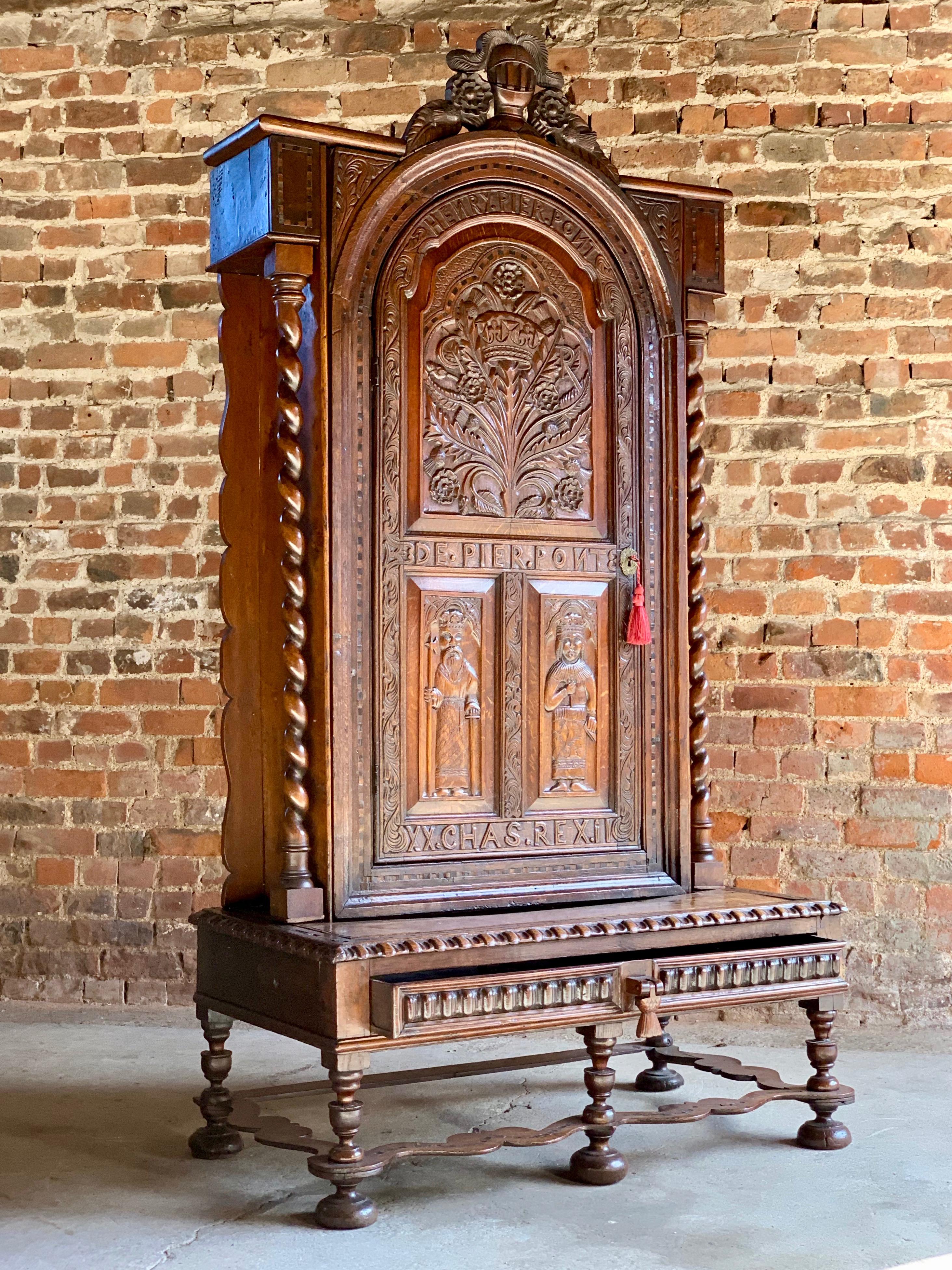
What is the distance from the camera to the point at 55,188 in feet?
17.6

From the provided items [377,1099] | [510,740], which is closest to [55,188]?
[510,740]

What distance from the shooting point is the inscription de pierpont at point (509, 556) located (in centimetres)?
355

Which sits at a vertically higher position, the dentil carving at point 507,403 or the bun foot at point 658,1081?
the dentil carving at point 507,403

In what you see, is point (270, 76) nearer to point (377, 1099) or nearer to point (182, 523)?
point (182, 523)

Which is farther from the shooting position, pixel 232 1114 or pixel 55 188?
pixel 55 188

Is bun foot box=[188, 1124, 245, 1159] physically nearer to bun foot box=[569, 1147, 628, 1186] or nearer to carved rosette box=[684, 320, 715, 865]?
bun foot box=[569, 1147, 628, 1186]

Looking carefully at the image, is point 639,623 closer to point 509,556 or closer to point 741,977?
point 509,556

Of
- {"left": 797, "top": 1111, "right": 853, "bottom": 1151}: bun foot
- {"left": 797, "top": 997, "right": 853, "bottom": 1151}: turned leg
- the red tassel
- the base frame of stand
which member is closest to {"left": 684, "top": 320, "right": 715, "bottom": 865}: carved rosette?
the red tassel

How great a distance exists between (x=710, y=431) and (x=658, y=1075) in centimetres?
224

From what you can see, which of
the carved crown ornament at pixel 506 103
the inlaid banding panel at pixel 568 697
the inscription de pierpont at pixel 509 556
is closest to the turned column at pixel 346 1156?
the inlaid banding panel at pixel 568 697

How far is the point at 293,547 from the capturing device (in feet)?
11.0

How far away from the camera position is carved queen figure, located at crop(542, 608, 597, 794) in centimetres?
372

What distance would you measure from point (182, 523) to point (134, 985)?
167cm

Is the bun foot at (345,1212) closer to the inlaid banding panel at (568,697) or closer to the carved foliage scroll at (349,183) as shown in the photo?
the inlaid banding panel at (568,697)
